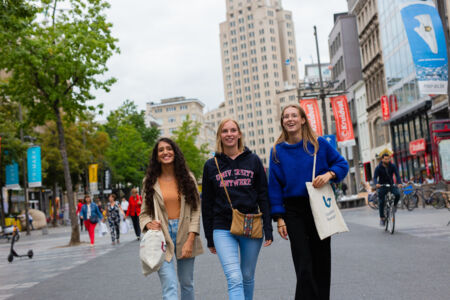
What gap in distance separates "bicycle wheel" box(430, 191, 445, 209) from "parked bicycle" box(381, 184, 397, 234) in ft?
34.1

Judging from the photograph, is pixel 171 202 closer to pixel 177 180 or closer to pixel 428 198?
pixel 177 180

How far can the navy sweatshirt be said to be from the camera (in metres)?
5.29

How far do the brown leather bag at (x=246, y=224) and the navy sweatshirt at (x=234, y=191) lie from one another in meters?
0.07

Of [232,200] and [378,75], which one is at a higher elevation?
[378,75]

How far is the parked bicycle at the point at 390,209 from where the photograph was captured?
15188 mm

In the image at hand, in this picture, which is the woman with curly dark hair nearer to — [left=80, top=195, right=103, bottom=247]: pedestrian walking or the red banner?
[left=80, top=195, right=103, bottom=247]: pedestrian walking

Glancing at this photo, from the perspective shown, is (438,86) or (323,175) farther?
(438,86)

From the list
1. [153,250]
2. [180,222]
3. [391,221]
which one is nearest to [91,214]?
[391,221]

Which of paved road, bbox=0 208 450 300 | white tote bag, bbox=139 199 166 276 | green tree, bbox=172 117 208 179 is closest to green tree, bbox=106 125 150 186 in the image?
green tree, bbox=172 117 208 179

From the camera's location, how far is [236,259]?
17.1ft

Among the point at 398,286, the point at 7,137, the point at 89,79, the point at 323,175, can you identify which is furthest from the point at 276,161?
the point at 7,137

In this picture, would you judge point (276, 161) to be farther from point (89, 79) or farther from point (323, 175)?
point (89, 79)

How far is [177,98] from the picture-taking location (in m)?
171

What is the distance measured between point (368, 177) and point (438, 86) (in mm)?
31500
